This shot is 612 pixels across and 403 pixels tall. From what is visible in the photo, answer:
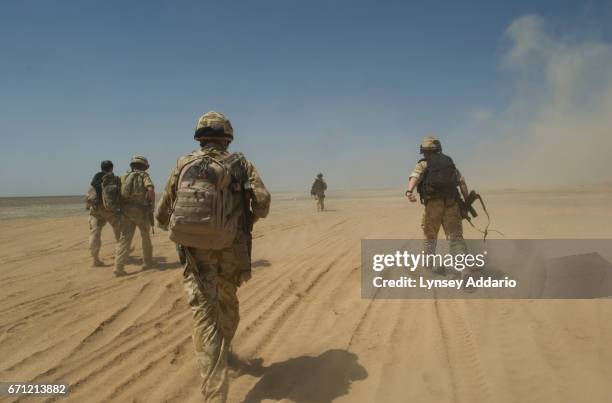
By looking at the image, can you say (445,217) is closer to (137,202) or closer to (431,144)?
(431,144)

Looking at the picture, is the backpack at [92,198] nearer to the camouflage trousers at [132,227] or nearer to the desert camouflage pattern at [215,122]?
the camouflage trousers at [132,227]

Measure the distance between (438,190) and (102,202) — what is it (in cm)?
634

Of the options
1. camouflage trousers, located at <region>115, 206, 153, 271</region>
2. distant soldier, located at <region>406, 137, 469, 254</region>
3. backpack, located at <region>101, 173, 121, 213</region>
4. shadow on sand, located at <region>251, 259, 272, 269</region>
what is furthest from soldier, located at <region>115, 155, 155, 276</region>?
distant soldier, located at <region>406, 137, 469, 254</region>

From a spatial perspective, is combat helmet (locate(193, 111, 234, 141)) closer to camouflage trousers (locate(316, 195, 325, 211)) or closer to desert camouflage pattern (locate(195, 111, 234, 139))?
desert camouflage pattern (locate(195, 111, 234, 139))

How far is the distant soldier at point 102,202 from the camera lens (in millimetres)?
6980

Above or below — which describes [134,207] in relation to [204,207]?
below

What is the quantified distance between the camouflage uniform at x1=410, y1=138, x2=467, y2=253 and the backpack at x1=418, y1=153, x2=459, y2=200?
4.0 inches

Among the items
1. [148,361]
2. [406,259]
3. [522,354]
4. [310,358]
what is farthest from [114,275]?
[522,354]

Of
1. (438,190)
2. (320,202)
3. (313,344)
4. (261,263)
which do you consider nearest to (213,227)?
(313,344)

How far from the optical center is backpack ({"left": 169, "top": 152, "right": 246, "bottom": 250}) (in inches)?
105

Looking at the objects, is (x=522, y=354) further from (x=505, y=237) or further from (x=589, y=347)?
(x=505, y=237)

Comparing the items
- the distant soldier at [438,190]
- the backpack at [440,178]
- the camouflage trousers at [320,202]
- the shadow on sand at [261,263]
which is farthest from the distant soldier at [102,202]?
the camouflage trousers at [320,202]

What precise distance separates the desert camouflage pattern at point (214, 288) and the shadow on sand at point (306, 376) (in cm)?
45

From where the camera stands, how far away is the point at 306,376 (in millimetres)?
3236
